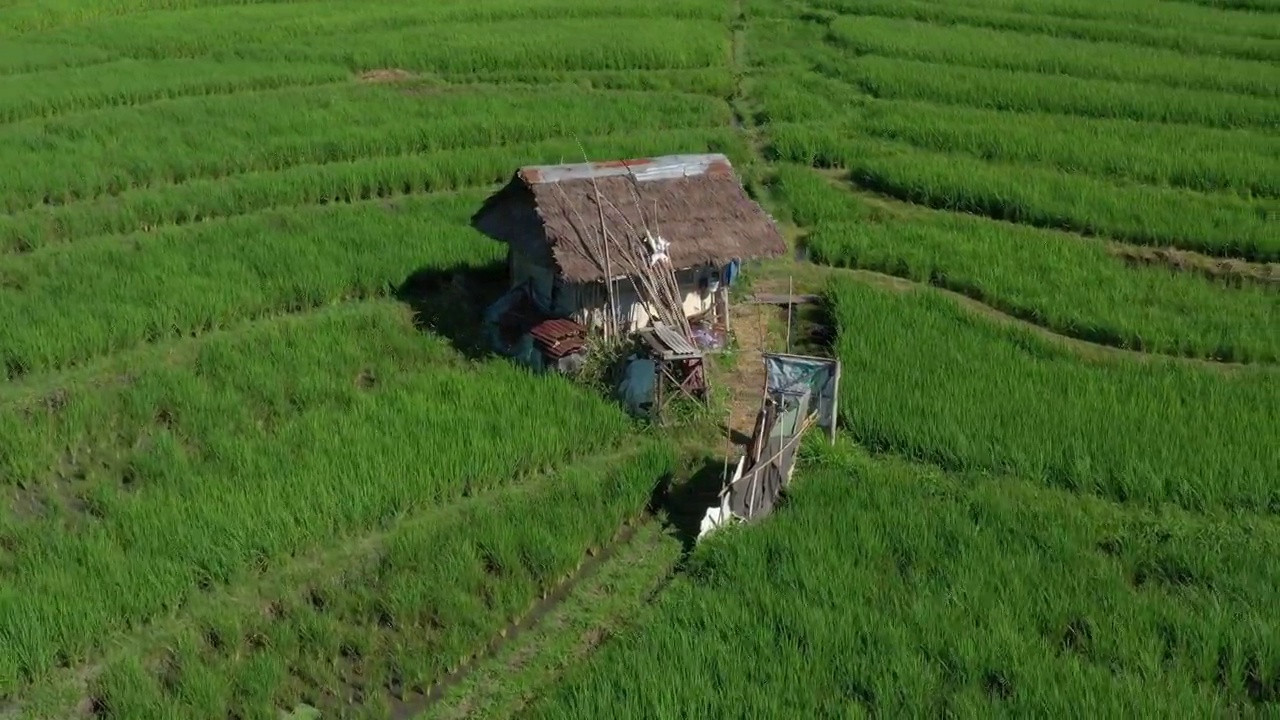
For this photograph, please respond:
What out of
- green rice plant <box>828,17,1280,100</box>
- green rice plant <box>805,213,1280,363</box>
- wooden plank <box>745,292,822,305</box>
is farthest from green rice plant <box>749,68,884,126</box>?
wooden plank <box>745,292,822,305</box>

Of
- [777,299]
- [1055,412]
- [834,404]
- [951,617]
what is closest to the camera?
→ [951,617]

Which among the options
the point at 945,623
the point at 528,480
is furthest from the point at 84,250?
the point at 945,623

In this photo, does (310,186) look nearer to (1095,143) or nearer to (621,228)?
(621,228)

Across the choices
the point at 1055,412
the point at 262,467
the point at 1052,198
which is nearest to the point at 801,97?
the point at 1052,198

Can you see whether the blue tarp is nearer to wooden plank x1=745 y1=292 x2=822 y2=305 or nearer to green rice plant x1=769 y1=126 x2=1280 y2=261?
wooden plank x1=745 y1=292 x2=822 y2=305

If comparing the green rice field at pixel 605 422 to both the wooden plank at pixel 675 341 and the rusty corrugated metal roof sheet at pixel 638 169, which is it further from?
the rusty corrugated metal roof sheet at pixel 638 169

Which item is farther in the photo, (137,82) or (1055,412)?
(137,82)
